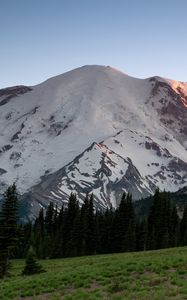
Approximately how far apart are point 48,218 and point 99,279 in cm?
13167

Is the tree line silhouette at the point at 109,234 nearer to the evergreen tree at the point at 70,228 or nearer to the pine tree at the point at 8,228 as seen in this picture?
the evergreen tree at the point at 70,228

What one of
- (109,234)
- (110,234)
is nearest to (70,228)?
(109,234)

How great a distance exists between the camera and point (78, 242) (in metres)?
127

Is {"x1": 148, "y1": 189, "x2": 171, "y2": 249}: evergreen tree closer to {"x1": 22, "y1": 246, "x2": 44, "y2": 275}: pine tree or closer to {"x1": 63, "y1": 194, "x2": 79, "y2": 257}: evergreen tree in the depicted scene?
{"x1": 63, "y1": 194, "x2": 79, "y2": 257}: evergreen tree

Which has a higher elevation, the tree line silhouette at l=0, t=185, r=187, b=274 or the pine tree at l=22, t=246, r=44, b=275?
the tree line silhouette at l=0, t=185, r=187, b=274

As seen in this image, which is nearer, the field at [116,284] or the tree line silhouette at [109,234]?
the field at [116,284]

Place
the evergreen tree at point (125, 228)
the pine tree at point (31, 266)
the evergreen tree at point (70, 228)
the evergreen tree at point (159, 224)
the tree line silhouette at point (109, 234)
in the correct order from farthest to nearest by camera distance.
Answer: the evergreen tree at point (159, 224), the evergreen tree at point (70, 228), the tree line silhouette at point (109, 234), the evergreen tree at point (125, 228), the pine tree at point (31, 266)

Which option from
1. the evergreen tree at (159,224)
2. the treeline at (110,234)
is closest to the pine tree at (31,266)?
the treeline at (110,234)

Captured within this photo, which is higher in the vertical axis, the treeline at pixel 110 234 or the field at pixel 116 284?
the treeline at pixel 110 234

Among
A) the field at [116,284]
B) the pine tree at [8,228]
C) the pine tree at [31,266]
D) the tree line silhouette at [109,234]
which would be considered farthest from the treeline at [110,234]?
the field at [116,284]

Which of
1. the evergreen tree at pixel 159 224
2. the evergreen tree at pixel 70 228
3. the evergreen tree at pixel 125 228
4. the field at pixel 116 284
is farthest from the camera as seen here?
the evergreen tree at pixel 159 224

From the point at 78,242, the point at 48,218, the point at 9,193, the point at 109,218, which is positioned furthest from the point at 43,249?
the point at 9,193

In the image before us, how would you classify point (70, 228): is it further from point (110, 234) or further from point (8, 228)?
point (8, 228)

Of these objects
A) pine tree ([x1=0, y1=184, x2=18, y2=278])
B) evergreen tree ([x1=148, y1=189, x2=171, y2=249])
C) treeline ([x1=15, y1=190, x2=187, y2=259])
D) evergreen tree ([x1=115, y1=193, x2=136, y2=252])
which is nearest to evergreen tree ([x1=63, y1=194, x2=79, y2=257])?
treeline ([x1=15, y1=190, x2=187, y2=259])
